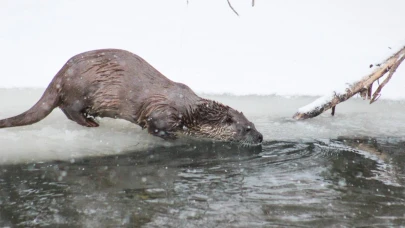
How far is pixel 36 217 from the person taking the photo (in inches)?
105

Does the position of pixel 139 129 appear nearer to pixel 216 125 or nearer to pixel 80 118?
pixel 80 118

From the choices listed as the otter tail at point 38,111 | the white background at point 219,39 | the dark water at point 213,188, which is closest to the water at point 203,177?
the dark water at point 213,188

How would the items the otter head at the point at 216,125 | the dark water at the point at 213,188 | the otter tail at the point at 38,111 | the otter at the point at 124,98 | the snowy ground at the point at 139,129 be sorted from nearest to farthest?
the dark water at the point at 213,188 → the snowy ground at the point at 139,129 → the otter tail at the point at 38,111 → the otter at the point at 124,98 → the otter head at the point at 216,125

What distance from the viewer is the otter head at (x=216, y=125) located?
4223 millimetres

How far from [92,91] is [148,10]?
3606mm

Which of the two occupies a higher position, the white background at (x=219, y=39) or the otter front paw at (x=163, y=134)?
the white background at (x=219, y=39)

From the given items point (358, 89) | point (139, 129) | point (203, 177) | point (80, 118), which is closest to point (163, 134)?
point (139, 129)

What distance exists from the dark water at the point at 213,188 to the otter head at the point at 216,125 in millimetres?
148

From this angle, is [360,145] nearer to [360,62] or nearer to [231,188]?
[231,188]

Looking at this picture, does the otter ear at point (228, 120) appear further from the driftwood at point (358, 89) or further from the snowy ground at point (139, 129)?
the driftwood at point (358, 89)

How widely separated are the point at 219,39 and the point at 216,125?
2.93 m

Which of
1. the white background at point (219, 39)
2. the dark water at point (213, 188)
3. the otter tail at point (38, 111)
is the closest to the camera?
the dark water at point (213, 188)

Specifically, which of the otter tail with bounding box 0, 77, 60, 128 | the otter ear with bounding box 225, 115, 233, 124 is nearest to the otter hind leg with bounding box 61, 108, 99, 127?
the otter tail with bounding box 0, 77, 60, 128

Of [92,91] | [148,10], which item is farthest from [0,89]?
[148,10]
